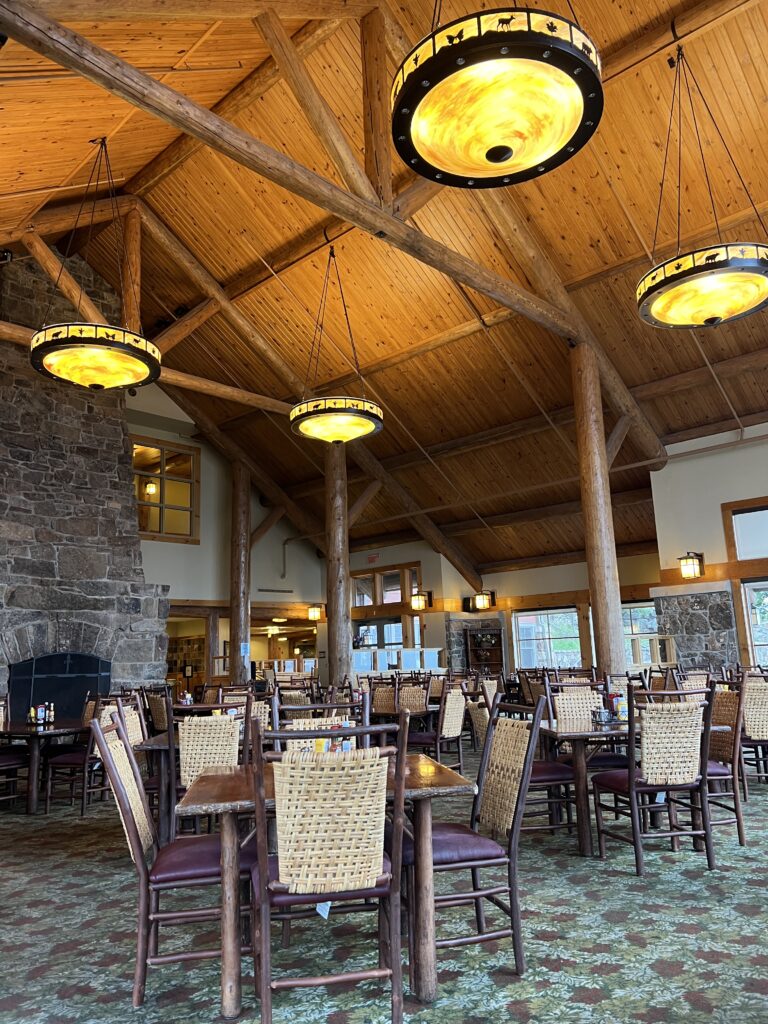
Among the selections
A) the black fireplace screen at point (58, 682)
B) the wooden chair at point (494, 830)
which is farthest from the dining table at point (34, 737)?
the black fireplace screen at point (58, 682)

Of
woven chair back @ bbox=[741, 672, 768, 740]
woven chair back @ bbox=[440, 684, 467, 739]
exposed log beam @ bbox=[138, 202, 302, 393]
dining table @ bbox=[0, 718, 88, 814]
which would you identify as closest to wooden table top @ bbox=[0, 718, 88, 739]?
dining table @ bbox=[0, 718, 88, 814]

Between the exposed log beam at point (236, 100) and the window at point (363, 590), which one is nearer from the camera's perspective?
the exposed log beam at point (236, 100)

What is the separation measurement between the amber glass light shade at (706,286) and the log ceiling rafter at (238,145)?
2244 mm

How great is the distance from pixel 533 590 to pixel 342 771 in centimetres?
1282

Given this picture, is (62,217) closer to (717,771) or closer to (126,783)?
(126,783)

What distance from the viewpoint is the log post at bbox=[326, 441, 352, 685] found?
12000 mm

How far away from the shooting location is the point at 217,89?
8125mm

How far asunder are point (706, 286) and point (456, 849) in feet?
15.6

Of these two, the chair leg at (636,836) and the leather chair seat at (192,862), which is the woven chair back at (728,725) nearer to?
the chair leg at (636,836)

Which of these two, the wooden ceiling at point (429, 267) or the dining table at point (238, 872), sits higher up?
the wooden ceiling at point (429, 267)

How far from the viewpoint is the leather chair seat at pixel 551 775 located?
13.9 feet

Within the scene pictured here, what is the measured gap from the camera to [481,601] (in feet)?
49.1

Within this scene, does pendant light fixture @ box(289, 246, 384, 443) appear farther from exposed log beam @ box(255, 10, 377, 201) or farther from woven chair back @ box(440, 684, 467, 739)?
woven chair back @ box(440, 684, 467, 739)

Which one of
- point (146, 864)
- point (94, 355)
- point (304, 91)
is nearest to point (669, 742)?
point (146, 864)
